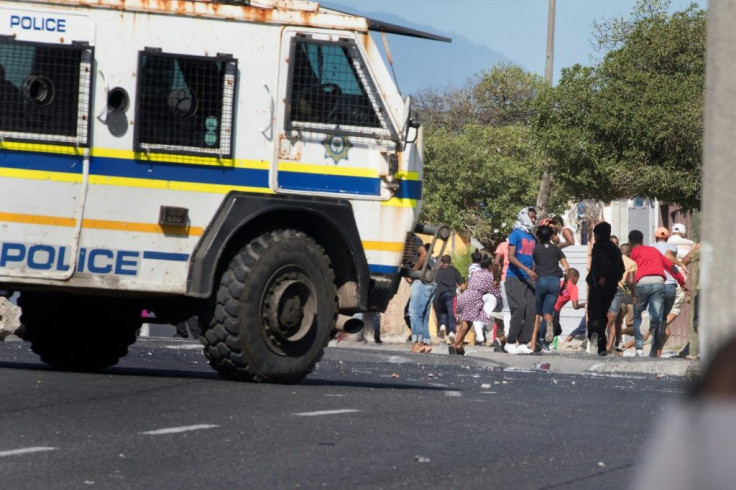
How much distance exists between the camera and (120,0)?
9.75m

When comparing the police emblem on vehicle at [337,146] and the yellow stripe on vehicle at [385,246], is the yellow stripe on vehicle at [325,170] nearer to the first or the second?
the police emblem on vehicle at [337,146]

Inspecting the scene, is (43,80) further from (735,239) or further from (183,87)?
(735,239)

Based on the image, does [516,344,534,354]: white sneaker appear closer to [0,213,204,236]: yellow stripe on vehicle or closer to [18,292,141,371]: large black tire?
[18,292,141,371]: large black tire

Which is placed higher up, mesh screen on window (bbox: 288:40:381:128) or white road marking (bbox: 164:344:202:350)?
mesh screen on window (bbox: 288:40:381:128)

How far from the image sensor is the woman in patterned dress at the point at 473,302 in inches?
786

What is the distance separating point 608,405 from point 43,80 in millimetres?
4503

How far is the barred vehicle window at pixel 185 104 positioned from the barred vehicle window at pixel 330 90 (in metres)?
0.48

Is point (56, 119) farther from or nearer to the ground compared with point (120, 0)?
nearer to the ground

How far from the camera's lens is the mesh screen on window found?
10.0 metres

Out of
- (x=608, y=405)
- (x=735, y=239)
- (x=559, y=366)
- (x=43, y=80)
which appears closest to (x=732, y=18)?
(x=735, y=239)

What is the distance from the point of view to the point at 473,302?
2048 cm

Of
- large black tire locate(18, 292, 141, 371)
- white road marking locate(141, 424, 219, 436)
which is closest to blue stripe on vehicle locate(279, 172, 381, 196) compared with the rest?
large black tire locate(18, 292, 141, 371)

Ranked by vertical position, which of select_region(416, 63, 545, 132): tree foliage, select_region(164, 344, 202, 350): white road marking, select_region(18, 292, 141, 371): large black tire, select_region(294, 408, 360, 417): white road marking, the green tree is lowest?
select_region(164, 344, 202, 350): white road marking

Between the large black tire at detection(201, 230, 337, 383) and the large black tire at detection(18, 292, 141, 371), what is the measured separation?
153 cm
